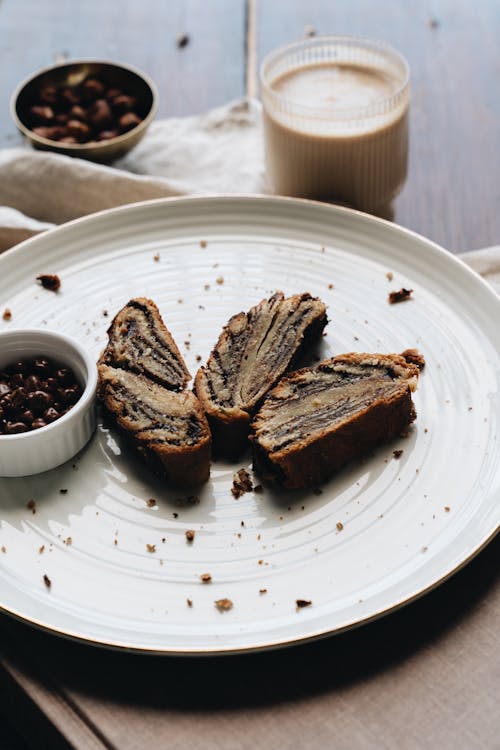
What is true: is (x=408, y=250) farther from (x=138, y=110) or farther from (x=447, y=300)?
(x=138, y=110)

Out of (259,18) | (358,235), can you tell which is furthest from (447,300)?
(259,18)

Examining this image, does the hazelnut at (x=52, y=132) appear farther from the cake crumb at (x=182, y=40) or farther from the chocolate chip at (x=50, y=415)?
the chocolate chip at (x=50, y=415)

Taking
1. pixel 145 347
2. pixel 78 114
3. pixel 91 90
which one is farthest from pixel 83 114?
pixel 145 347

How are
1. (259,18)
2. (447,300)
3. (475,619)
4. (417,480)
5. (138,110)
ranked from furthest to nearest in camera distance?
(259,18), (138,110), (447,300), (417,480), (475,619)

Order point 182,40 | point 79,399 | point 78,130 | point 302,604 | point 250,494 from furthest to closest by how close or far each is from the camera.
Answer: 1. point 182,40
2. point 78,130
3. point 79,399
4. point 250,494
5. point 302,604

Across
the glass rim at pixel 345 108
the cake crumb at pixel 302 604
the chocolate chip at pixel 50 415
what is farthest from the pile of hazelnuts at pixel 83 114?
the cake crumb at pixel 302 604

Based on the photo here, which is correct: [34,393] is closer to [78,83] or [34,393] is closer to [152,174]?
[152,174]

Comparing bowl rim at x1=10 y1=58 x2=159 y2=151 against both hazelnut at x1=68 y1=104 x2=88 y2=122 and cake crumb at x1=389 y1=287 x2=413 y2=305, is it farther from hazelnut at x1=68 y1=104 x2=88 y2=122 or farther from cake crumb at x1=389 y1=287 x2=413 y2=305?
cake crumb at x1=389 y1=287 x2=413 y2=305
